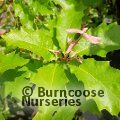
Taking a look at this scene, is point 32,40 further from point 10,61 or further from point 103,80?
point 103,80

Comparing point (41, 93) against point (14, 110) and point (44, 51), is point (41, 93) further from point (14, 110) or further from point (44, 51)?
point (14, 110)

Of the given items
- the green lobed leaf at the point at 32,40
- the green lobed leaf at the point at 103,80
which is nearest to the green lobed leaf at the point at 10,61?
the green lobed leaf at the point at 32,40

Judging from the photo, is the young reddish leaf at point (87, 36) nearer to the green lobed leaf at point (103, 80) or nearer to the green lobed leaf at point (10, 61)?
the green lobed leaf at point (103, 80)

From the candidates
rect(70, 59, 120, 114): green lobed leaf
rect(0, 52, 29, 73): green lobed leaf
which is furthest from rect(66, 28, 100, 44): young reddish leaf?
rect(0, 52, 29, 73): green lobed leaf

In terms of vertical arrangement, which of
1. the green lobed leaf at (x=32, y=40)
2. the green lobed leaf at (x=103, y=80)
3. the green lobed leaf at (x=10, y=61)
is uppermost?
the green lobed leaf at (x=32, y=40)

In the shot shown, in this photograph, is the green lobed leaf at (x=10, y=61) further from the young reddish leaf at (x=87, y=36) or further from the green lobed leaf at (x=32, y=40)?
the young reddish leaf at (x=87, y=36)

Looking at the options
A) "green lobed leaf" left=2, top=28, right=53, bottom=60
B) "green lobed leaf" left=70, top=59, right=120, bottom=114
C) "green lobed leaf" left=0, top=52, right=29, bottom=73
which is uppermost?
"green lobed leaf" left=2, top=28, right=53, bottom=60

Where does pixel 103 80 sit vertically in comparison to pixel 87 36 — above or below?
below

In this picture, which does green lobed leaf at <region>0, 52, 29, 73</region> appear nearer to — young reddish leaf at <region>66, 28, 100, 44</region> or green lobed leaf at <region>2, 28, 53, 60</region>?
green lobed leaf at <region>2, 28, 53, 60</region>

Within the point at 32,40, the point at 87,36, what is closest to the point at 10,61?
the point at 32,40

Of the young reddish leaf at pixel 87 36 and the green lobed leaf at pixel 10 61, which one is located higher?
the young reddish leaf at pixel 87 36

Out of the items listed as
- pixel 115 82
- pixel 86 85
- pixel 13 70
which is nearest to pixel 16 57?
pixel 13 70
